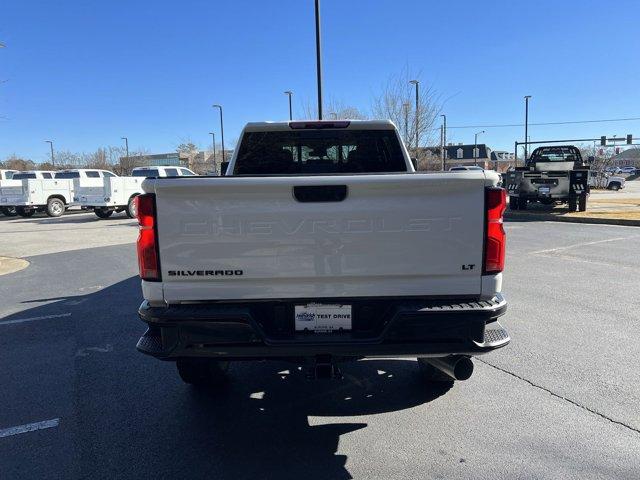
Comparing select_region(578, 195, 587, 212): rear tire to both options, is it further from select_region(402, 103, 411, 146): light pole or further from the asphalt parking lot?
the asphalt parking lot

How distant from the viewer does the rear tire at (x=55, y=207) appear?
22.9 m

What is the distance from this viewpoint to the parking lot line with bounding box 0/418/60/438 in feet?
11.1

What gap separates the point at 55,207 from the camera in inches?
910

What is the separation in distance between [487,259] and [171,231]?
187 centimetres

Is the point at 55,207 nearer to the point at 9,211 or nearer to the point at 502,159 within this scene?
the point at 9,211

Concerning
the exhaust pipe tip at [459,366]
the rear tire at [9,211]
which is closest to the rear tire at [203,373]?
the exhaust pipe tip at [459,366]

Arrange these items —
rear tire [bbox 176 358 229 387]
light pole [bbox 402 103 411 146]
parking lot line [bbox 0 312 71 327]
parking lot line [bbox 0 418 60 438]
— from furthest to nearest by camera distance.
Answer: light pole [bbox 402 103 411 146]
parking lot line [bbox 0 312 71 327]
rear tire [bbox 176 358 229 387]
parking lot line [bbox 0 418 60 438]

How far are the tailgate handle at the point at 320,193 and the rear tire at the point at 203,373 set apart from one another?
5.47 ft

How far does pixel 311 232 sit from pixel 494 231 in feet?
3.58

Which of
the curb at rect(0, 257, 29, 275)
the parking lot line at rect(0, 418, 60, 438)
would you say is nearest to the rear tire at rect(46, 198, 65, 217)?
the curb at rect(0, 257, 29, 275)

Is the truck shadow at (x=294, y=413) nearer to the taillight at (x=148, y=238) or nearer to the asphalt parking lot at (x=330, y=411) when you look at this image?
the asphalt parking lot at (x=330, y=411)

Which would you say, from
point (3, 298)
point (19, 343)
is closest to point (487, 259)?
point (19, 343)

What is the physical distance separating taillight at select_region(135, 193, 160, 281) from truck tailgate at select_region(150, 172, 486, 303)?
4 centimetres

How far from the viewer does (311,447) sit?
3.16 m
